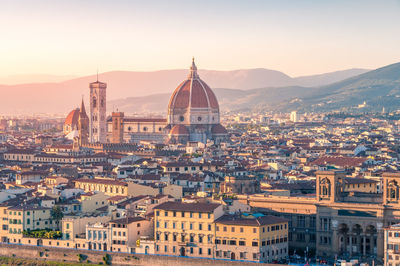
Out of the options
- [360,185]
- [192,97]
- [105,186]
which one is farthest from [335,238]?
[192,97]

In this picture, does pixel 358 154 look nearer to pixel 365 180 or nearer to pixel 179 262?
pixel 365 180

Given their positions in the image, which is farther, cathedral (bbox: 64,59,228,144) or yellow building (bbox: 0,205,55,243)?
cathedral (bbox: 64,59,228,144)

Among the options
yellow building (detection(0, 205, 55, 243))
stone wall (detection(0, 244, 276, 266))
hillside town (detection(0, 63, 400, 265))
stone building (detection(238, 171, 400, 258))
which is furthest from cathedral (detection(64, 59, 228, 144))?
stone building (detection(238, 171, 400, 258))

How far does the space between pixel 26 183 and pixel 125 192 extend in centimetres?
1432

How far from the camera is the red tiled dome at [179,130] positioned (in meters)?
177

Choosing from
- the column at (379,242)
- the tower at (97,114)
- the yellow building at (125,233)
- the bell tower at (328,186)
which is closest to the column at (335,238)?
the bell tower at (328,186)

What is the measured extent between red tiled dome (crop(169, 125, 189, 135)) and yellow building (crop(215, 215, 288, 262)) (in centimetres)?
11271

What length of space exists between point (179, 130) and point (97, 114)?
16.7 meters

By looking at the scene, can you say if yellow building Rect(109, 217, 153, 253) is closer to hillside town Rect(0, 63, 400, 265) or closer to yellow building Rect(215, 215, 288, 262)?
hillside town Rect(0, 63, 400, 265)

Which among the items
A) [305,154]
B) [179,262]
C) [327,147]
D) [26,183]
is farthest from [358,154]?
[179,262]

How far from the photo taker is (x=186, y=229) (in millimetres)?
65125

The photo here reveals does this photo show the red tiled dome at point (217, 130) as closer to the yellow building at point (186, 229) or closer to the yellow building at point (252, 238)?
the yellow building at point (186, 229)

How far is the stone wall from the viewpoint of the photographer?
63031 millimetres

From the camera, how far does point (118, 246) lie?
66625 mm
